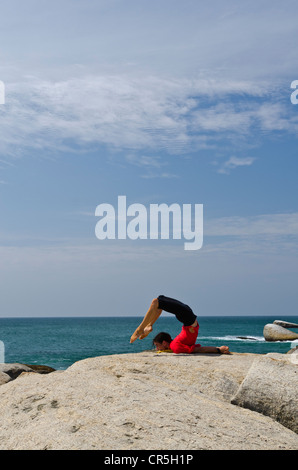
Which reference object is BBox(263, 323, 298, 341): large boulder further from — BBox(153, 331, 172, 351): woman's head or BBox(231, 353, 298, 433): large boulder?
BBox(231, 353, 298, 433): large boulder

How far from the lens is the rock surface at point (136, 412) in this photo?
545 centimetres

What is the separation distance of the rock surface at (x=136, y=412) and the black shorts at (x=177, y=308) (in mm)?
1620

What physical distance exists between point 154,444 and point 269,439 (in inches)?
60.1

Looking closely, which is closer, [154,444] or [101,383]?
[154,444]

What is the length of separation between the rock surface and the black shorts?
5.32 feet

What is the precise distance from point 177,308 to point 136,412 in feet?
13.4

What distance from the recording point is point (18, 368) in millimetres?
15789

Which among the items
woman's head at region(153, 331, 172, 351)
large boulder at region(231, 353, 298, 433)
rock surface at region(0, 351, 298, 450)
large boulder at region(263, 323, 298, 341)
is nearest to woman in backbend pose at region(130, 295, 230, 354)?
woman's head at region(153, 331, 172, 351)

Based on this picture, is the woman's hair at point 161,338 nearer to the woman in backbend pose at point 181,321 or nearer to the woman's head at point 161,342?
the woman's head at point 161,342

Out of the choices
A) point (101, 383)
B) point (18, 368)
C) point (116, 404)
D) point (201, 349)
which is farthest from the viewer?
point (18, 368)

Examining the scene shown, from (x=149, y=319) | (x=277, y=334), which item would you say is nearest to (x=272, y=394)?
(x=149, y=319)

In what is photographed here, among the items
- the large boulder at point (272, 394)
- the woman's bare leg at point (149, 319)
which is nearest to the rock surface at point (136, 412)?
the large boulder at point (272, 394)
